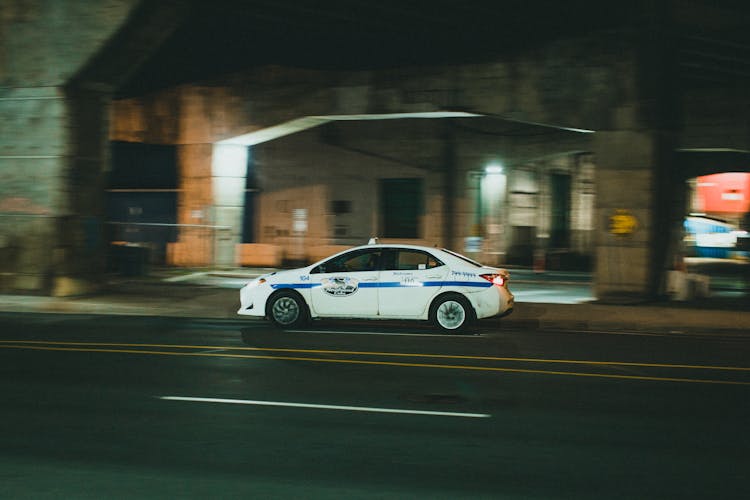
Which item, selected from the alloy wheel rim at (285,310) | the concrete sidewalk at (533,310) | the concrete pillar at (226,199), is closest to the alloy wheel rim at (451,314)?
the concrete sidewalk at (533,310)

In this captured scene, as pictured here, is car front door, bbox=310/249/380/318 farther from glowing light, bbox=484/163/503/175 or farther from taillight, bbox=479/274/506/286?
glowing light, bbox=484/163/503/175

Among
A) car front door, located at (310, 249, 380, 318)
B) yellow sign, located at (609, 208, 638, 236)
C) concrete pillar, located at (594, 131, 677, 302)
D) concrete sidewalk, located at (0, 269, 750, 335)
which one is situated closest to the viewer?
car front door, located at (310, 249, 380, 318)

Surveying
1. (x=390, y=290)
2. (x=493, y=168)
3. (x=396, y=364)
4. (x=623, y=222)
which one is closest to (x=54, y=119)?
(x=390, y=290)

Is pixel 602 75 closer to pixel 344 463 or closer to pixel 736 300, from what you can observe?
pixel 736 300

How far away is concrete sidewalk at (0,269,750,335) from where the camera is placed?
16.3 m

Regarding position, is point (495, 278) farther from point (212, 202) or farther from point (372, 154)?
point (372, 154)

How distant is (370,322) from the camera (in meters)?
16.6

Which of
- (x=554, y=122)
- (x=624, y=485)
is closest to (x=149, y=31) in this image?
(x=554, y=122)

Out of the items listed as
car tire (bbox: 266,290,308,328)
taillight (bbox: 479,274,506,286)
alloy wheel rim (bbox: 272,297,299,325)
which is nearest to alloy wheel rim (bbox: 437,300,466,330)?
taillight (bbox: 479,274,506,286)

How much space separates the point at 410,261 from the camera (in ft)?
47.9

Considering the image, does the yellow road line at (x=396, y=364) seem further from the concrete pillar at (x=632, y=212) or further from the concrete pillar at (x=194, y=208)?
the concrete pillar at (x=194, y=208)

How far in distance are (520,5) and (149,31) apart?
804 centimetres

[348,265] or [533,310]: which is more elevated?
[348,265]

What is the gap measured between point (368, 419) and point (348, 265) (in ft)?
23.7
